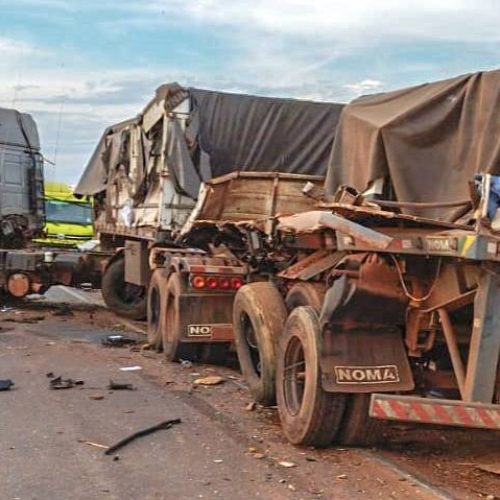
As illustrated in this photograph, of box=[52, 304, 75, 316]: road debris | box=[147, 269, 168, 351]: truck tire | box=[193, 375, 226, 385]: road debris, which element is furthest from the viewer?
box=[52, 304, 75, 316]: road debris

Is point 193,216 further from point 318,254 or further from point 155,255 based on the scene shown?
point 318,254

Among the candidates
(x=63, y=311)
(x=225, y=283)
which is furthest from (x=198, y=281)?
(x=63, y=311)

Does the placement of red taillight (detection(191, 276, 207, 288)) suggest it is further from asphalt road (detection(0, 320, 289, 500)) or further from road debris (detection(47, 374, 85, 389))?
road debris (detection(47, 374, 85, 389))

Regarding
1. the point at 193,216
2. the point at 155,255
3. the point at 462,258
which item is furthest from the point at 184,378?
the point at 462,258

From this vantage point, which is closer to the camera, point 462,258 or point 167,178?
point 462,258

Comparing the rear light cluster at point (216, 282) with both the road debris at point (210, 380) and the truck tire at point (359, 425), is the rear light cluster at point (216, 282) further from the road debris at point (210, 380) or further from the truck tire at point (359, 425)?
the truck tire at point (359, 425)

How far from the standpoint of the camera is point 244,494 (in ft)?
18.6

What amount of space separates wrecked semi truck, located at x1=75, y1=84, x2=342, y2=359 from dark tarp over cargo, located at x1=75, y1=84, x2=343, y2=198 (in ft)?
0.05

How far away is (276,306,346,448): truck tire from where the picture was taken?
660 centimetres

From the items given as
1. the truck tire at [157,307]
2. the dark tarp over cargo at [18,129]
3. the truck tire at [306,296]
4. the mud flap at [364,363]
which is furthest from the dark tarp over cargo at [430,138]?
the dark tarp over cargo at [18,129]

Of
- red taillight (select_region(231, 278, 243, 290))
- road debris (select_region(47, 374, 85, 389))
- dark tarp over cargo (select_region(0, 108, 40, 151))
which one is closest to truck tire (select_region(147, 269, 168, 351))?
red taillight (select_region(231, 278, 243, 290))

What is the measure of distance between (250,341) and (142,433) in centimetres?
207

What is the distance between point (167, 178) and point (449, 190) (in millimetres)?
6935

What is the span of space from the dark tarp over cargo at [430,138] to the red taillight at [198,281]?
11.8 feet
